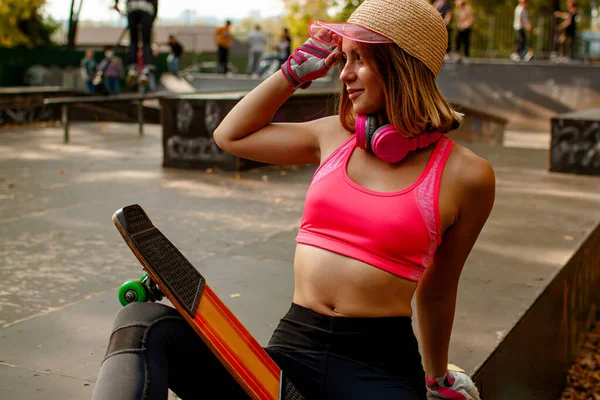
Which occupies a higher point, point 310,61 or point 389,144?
point 310,61

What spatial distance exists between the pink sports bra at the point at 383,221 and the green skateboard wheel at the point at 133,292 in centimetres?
50

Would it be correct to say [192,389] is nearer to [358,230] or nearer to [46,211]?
[358,230]

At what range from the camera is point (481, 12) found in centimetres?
3378

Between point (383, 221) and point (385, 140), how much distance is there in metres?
0.23

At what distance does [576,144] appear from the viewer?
925 cm

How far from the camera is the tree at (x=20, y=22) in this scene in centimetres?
3047

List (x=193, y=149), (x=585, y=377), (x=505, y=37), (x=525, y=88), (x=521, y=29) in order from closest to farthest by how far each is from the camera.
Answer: (x=585, y=377), (x=193, y=149), (x=525, y=88), (x=521, y=29), (x=505, y=37)

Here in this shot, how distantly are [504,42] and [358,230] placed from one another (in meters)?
24.3

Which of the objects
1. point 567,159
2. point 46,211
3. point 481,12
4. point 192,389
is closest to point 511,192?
point 567,159

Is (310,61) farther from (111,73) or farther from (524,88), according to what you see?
(111,73)

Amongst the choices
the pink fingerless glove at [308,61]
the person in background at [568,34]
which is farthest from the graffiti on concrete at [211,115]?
the person in background at [568,34]

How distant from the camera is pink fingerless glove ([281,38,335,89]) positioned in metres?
2.28

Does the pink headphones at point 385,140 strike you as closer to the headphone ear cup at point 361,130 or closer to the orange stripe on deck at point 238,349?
the headphone ear cup at point 361,130

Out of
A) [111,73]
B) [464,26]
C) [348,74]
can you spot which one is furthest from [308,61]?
[111,73]
